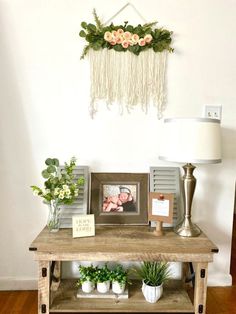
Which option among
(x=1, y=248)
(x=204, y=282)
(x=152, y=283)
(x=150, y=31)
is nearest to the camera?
(x=204, y=282)

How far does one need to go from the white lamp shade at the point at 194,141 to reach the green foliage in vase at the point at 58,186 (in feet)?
1.88

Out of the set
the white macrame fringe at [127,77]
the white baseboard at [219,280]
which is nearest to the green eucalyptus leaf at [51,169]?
the white macrame fringe at [127,77]

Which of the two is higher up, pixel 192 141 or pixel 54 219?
pixel 192 141

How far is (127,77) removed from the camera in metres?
1.78

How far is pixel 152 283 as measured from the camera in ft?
5.29

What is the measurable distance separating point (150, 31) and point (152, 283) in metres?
1.48

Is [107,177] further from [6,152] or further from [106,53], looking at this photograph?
[106,53]

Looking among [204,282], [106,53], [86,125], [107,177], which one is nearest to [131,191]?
[107,177]

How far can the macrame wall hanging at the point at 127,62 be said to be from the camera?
67.7 inches

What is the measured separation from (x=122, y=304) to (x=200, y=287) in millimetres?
436

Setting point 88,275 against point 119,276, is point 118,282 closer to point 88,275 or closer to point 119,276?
point 119,276

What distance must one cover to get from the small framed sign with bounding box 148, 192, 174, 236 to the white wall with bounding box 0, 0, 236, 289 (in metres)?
0.30

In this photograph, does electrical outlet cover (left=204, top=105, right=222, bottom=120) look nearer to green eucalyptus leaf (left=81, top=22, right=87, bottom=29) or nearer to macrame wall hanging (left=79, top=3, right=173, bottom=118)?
macrame wall hanging (left=79, top=3, right=173, bottom=118)

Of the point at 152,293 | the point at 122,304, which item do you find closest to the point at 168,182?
the point at 152,293
